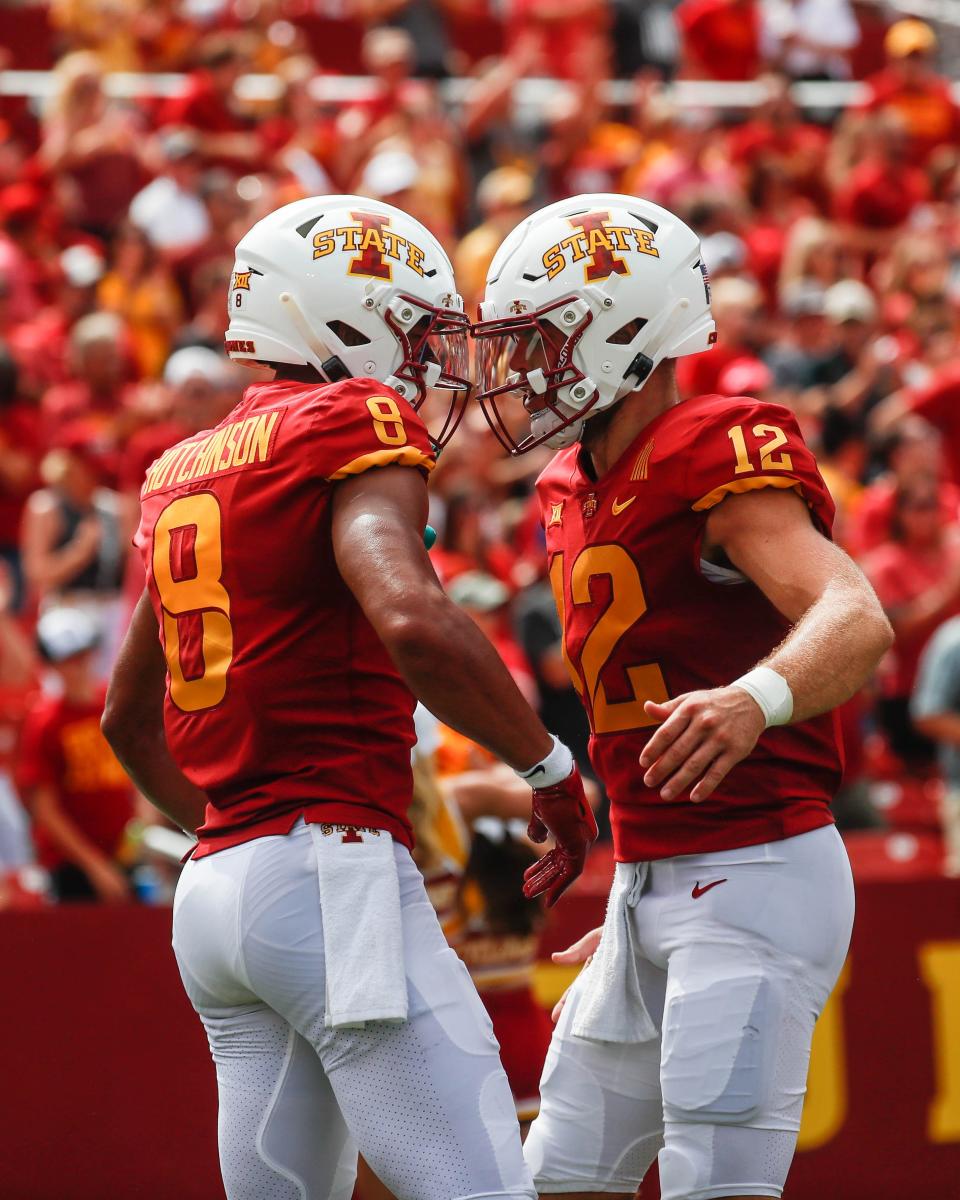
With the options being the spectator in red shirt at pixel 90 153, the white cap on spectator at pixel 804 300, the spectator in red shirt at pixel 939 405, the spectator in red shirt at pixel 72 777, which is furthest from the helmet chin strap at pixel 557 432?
the spectator in red shirt at pixel 90 153

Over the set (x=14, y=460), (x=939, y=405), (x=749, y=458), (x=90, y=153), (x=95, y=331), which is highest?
(x=749, y=458)

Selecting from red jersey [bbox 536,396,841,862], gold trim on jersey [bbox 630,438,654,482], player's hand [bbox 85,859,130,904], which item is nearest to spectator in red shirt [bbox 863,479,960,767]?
player's hand [bbox 85,859,130,904]

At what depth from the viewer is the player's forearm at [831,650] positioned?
310 cm

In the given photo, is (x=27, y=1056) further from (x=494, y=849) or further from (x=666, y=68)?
(x=666, y=68)

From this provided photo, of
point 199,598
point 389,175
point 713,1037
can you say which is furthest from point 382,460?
point 389,175

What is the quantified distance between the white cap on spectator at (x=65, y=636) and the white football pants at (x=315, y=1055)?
13.1 feet

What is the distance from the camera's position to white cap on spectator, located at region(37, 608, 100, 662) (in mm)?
7168

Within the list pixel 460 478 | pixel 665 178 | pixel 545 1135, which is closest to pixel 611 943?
pixel 545 1135

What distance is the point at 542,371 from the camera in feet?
12.0

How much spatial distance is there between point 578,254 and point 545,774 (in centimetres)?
105

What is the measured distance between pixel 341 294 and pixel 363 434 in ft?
1.37

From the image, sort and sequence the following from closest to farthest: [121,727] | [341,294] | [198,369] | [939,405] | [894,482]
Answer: [341,294] → [121,727] → [198,369] → [894,482] → [939,405]

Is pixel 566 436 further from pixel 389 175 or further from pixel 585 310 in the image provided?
pixel 389 175

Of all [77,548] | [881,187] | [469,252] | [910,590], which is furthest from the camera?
[881,187]
